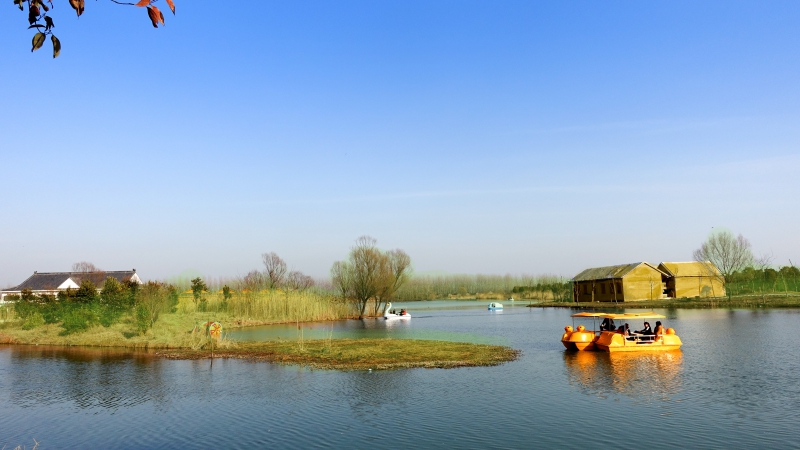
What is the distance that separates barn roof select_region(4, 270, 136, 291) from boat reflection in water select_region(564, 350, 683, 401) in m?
71.0

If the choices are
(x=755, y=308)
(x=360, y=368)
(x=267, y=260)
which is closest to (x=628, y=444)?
(x=360, y=368)

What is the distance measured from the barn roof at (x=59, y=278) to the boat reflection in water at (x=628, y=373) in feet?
233

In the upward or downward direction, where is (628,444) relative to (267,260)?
downward

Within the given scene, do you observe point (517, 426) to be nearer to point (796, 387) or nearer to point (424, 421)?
point (424, 421)

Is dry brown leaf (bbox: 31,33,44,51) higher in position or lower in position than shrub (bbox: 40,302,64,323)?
higher

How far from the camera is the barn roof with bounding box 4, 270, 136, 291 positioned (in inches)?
3206

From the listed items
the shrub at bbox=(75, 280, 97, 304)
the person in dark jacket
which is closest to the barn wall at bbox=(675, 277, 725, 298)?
the person in dark jacket

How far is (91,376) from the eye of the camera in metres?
26.4

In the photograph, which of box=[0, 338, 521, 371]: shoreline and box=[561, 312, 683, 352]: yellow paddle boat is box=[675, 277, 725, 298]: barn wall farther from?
box=[0, 338, 521, 371]: shoreline

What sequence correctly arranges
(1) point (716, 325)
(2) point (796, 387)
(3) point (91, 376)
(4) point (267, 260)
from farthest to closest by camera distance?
(4) point (267, 260)
(1) point (716, 325)
(3) point (91, 376)
(2) point (796, 387)

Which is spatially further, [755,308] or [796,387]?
[755,308]

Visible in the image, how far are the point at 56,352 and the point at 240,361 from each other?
560 inches

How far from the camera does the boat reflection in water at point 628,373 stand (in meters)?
20.9

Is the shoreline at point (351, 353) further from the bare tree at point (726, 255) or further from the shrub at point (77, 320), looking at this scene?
the bare tree at point (726, 255)
